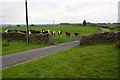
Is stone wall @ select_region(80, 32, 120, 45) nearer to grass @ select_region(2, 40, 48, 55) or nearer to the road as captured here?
the road

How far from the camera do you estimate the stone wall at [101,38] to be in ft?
53.0

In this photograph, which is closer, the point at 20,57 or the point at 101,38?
the point at 20,57

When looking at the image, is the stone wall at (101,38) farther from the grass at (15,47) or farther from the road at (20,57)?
the grass at (15,47)

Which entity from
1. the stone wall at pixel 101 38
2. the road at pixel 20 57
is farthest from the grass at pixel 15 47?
the stone wall at pixel 101 38

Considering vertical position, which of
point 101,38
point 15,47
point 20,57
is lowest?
point 20,57

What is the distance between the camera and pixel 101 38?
16.7 meters

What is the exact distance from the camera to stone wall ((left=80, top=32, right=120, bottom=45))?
16.1 m

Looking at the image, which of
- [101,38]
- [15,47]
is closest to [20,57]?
[15,47]

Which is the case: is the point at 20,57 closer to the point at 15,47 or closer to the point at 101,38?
the point at 15,47

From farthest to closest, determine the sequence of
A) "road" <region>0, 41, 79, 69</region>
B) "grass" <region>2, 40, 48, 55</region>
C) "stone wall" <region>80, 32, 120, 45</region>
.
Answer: "stone wall" <region>80, 32, 120, 45</region> < "grass" <region>2, 40, 48, 55</region> < "road" <region>0, 41, 79, 69</region>

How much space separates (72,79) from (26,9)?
1676 centimetres

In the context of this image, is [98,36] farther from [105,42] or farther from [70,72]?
[70,72]

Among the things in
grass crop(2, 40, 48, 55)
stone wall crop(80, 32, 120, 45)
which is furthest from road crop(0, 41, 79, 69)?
stone wall crop(80, 32, 120, 45)

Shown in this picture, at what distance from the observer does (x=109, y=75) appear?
5605 millimetres
